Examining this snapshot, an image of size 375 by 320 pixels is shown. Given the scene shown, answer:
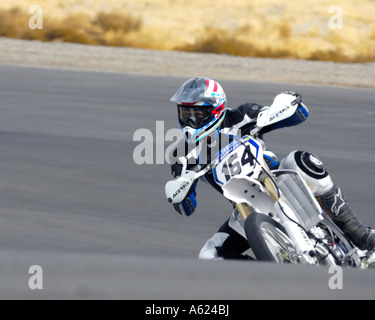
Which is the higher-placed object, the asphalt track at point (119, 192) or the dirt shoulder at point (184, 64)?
the dirt shoulder at point (184, 64)

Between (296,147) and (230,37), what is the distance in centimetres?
1512

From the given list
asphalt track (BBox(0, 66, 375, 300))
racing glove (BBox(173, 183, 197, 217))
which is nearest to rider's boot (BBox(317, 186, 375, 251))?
racing glove (BBox(173, 183, 197, 217))

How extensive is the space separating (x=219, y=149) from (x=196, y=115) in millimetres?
275

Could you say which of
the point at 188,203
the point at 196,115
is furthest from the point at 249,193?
the point at 196,115

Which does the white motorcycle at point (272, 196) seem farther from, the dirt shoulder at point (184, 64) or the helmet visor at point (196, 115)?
the dirt shoulder at point (184, 64)

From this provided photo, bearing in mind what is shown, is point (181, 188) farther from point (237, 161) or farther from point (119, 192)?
point (119, 192)

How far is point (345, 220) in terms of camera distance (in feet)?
16.6

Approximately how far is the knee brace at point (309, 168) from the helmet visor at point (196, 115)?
1.72 feet

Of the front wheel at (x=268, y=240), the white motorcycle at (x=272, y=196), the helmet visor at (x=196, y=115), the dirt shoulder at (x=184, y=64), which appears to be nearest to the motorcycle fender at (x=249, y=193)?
the white motorcycle at (x=272, y=196)

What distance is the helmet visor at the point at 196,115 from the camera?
15.3 ft

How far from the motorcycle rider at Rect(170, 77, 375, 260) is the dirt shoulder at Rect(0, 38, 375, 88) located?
512 inches

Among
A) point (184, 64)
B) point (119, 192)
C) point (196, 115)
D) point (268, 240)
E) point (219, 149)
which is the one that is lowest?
point (268, 240)

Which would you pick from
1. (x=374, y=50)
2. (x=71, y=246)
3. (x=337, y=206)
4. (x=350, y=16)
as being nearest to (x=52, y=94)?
(x=71, y=246)
